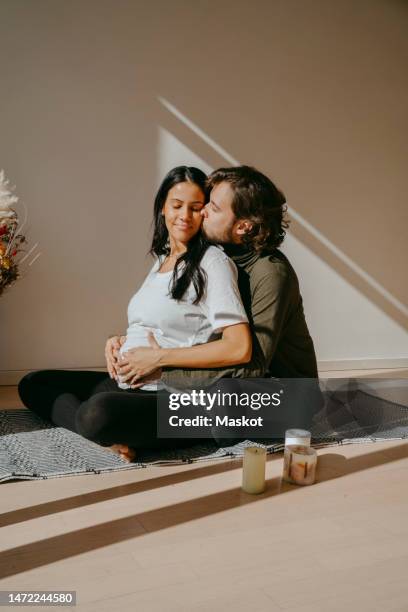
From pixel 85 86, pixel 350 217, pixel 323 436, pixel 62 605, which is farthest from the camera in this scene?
pixel 350 217

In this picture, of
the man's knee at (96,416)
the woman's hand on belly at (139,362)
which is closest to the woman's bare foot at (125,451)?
the man's knee at (96,416)

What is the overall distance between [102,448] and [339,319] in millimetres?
1992

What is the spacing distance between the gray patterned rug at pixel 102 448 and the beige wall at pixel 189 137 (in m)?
0.84

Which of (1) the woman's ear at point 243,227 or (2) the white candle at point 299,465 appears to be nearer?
(2) the white candle at point 299,465

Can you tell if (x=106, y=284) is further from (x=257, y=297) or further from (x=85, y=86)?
(x=257, y=297)

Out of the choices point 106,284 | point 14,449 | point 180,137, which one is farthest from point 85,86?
point 14,449

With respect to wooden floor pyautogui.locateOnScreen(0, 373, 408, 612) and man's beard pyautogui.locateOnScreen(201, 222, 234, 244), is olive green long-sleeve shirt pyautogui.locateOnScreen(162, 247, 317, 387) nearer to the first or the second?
man's beard pyautogui.locateOnScreen(201, 222, 234, 244)

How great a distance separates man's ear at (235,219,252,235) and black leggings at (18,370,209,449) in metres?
0.68

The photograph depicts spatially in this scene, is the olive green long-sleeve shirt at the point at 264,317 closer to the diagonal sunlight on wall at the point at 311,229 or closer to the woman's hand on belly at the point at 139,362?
the woman's hand on belly at the point at 139,362

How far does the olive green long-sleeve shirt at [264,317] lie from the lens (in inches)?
92.0

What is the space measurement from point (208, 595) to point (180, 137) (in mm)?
2534

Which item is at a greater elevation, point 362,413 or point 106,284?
point 106,284

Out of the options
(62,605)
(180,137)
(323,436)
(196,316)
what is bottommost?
(62,605)

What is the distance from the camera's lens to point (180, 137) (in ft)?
11.4
